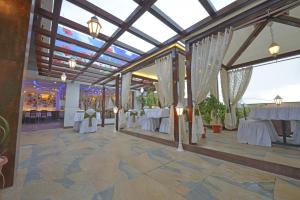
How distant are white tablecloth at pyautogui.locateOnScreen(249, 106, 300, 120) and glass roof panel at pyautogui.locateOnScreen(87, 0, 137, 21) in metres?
3.87

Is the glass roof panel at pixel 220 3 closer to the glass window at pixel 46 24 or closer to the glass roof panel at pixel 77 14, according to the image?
the glass roof panel at pixel 77 14

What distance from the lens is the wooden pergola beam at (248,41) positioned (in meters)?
3.63

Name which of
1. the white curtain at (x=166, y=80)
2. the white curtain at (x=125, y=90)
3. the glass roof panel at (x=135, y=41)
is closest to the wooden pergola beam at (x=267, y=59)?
the white curtain at (x=166, y=80)

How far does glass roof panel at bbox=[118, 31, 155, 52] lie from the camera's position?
3.53 m

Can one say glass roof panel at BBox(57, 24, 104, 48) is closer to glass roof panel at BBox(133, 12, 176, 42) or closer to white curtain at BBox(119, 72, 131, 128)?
glass roof panel at BBox(133, 12, 176, 42)

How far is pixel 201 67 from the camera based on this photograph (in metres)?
3.18

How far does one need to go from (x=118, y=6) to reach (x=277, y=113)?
425 centimetres

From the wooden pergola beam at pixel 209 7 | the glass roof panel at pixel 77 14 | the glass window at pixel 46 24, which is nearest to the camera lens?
the wooden pergola beam at pixel 209 7

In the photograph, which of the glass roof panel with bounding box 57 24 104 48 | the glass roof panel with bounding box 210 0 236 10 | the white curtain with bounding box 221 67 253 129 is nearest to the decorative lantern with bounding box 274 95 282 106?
the white curtain with bounding box 221 67 253 129

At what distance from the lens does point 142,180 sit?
1737mm

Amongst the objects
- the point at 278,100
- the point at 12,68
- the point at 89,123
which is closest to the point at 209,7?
the point at 12,68

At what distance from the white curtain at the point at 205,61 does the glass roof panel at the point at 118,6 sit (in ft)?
6.09

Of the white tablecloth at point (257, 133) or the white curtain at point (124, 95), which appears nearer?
the white tablecloth at point (257, 133)

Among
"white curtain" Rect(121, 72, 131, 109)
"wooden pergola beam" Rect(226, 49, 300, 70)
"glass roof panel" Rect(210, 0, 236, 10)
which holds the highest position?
"glass roof panel" Rect(210, 0, 236, 10)
